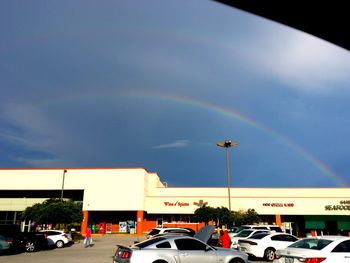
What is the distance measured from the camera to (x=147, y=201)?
55938 millimetres

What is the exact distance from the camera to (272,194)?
57.2 metres

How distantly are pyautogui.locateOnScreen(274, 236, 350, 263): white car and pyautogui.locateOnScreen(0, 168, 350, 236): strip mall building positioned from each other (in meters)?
43.4

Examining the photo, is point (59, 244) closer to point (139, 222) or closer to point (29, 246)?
point (29, 246)

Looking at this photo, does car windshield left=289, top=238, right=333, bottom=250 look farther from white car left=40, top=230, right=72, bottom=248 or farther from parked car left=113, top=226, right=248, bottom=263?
white car left=40, top=230, right=72, bottom=248

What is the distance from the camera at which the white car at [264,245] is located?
17453 millimetres

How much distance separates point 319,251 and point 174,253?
14.0 ft

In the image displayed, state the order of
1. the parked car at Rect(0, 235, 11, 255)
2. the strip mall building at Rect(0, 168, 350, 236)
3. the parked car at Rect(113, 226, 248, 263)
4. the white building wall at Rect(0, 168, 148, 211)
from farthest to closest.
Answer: the white building wall at Rect(0, 168, 148, 211)
the strip mall building at Rect(0, 168, 350, 236)
the parked car at Rect(0, 235, 11, 255)
the parked car at Rect(113, 226, 248, 263)

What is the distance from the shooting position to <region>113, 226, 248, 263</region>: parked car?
10.8 m

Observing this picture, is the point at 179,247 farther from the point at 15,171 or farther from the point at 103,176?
the point at 15,171

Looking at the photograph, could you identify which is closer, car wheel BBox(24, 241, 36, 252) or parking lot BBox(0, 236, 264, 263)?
parking lot BBox(0, 236, 264, 263)

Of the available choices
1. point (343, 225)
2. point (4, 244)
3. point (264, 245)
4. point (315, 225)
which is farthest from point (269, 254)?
point (343, 225)

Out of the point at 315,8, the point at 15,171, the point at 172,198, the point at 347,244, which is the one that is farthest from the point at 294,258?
the point at 15,171

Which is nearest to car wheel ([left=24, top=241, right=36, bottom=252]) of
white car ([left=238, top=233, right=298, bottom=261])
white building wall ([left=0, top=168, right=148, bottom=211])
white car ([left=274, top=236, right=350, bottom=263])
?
white car ([left=238, top=233, right=298, bottom=261])

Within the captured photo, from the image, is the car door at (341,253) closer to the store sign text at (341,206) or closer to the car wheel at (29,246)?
the car wheel at (29,246)
